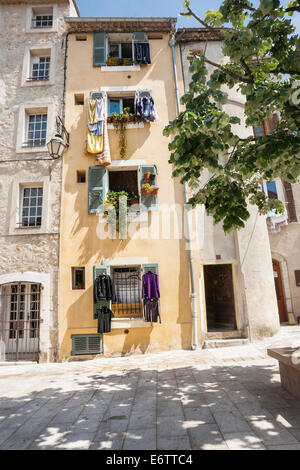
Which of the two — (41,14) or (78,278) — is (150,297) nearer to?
(78,278)

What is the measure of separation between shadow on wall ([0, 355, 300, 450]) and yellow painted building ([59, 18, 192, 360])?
2360mm

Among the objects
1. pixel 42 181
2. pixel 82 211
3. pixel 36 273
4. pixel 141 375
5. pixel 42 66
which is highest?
pixel 42 66

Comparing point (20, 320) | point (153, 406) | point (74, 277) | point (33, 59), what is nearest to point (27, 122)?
point (33, 59)

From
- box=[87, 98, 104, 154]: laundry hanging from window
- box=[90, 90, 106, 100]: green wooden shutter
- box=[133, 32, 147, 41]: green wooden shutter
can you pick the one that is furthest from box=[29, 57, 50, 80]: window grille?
box=[133, 32, 147, 41]: green wooden shutter

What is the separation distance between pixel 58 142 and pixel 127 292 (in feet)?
17.8

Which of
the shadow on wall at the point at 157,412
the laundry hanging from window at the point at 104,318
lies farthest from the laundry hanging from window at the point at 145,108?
the shadow on wall at the point at 157,412

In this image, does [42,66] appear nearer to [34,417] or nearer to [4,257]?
[4,257]

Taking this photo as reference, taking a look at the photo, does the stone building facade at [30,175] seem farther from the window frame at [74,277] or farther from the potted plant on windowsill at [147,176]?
the potted plant on windowsill at [147,176]

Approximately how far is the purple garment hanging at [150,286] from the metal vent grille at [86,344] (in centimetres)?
203

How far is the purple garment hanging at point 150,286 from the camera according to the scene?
8.59 meters

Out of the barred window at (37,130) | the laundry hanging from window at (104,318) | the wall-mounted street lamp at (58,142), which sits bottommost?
the laundry hanging from window at (104,318)
